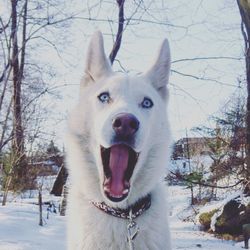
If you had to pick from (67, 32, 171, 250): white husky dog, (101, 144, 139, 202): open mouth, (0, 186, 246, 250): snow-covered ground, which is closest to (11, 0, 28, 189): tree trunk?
(0, 186, 246, 250): snow-covered ground

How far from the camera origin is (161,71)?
307 cm

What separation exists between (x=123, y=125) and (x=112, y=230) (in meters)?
0.57

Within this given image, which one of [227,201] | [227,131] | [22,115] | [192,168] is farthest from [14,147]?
[192,168]

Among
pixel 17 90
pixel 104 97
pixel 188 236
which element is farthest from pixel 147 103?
pixel 17 90

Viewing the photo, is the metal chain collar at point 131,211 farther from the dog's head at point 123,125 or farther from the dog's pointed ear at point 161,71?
the dog's pointed ear at point 161,71

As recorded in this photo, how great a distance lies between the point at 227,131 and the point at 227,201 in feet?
11.6

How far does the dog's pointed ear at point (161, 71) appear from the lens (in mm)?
3052

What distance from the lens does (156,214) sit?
2605 millimetres

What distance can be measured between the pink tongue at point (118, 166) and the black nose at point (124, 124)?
13cm

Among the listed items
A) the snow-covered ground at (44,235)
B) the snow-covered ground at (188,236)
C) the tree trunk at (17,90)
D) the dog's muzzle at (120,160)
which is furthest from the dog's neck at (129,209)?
the tree trunk at (17,90)

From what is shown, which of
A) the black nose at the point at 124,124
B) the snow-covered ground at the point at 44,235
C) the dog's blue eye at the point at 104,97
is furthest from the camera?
the snow-covered ground at the point at 44,235

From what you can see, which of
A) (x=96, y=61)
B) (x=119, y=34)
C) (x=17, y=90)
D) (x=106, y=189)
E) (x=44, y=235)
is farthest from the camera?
(x=17, y=90)

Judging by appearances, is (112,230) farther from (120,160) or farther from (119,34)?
(119,34)

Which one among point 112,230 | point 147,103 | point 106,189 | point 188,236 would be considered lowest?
point 188,236
